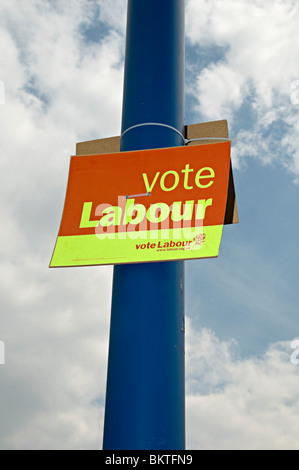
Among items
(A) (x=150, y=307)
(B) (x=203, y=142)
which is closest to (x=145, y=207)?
(A) (x=150, y=307)

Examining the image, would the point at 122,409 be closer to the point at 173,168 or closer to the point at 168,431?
the point at 168,431

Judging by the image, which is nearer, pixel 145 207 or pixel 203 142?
pixel 145 207

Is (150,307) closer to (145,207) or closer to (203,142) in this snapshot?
(145,207)

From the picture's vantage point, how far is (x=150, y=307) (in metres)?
5.63

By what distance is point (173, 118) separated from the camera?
6574 mm

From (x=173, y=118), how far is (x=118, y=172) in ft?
3.37

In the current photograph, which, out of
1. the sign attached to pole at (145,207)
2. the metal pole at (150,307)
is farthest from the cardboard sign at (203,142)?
the sign attached to pole at (145,207)

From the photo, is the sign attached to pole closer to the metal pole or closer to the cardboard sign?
the metal pole

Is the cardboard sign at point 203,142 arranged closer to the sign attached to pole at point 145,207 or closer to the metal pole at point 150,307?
the metal pole at point 150,307

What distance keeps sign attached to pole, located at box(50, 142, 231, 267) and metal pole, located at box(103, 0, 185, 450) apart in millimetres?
311

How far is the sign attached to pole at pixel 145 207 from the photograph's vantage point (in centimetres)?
562

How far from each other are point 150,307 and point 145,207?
1164 mm

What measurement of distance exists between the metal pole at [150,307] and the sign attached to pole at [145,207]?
0.31 meters

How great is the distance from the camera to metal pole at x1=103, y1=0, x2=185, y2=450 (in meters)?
5.23
